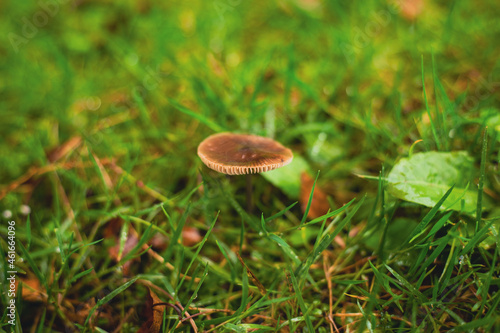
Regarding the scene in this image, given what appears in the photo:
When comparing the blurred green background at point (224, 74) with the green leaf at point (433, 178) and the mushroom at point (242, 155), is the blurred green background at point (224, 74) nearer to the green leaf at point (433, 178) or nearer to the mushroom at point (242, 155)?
the green leaf at point (433, 178)

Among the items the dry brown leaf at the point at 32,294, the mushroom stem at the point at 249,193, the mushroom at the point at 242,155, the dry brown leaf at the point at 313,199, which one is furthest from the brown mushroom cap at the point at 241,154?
the dry brown leaf at the point at 32,294

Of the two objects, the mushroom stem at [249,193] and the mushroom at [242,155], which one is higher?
the mushroom at [242,155]

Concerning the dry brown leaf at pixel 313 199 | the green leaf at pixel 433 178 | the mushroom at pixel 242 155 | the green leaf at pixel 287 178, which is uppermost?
the mushroom at pixel 242 155

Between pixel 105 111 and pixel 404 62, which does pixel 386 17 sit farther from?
pixel 105 111

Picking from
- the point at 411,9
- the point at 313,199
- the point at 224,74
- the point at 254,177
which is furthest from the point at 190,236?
the point at 411,9

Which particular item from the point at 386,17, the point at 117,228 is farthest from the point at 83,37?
the point at 386,17

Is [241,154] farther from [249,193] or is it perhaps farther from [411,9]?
[411,9]

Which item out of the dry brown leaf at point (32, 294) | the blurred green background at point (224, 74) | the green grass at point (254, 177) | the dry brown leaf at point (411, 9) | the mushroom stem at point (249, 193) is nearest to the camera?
the green grass at point (254, 177)
